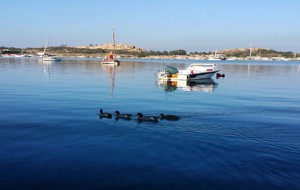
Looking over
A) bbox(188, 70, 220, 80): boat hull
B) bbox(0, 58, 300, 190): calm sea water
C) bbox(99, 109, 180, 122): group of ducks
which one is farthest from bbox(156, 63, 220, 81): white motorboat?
bbox(99, 109, 180, 122): group of ducks

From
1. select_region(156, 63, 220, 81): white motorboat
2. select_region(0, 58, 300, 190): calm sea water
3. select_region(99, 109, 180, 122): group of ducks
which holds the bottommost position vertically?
select_region(0, 58, 300, 190): calm sea water

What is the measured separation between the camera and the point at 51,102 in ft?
98.5

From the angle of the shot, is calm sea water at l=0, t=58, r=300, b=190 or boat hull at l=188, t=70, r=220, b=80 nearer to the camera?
calm sea water at l=0, t=58, r=300, b=190

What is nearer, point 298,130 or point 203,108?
point 298,130

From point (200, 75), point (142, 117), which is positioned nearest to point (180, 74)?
point (200, 75)

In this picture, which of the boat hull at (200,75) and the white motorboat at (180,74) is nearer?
the white motorboat at (180,74)

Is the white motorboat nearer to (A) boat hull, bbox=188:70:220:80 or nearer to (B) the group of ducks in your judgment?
(A) boat hull, bbox=188:70:220:80

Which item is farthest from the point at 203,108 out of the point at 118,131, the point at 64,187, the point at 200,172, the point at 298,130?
the point at 64,187

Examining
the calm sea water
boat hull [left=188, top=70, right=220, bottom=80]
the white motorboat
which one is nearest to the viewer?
the calm sea water

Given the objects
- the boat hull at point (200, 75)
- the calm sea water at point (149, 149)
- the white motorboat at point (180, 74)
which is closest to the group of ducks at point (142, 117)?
the calm sea water at point (149, 149)

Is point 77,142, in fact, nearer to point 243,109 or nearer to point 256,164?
point 256,164

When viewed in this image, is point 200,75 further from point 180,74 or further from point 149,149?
point 149,149

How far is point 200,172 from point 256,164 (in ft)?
9.06

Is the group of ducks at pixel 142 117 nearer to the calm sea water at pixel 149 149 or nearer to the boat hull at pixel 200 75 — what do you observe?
the calm sea water at pixel 149 149
